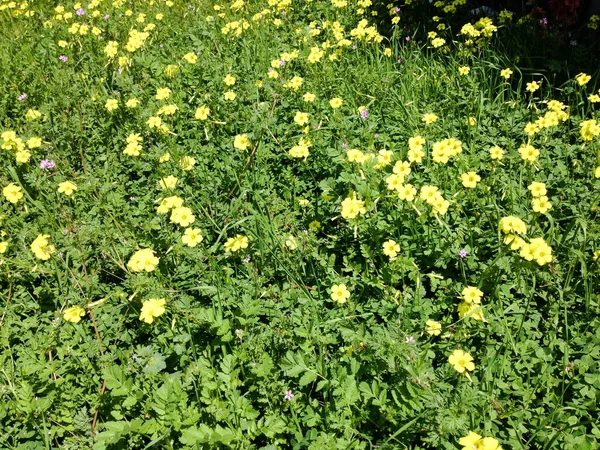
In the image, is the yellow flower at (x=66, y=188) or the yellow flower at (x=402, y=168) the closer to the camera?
the yellow flower at (x=402, y=168)

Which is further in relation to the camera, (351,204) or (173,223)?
(173,223)

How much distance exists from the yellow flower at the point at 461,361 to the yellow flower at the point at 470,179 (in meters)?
1.03

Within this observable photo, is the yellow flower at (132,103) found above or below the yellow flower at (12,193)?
above

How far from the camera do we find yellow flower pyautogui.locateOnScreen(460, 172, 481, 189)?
8.62 ft

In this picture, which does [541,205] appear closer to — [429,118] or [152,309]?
[429,118]

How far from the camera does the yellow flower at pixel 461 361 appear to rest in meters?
1.90

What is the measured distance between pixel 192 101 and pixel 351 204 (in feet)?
6.65

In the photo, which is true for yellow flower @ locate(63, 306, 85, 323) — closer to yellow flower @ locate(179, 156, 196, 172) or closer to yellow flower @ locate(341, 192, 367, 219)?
yellow flower @ locate(179, 156, 196, 172)

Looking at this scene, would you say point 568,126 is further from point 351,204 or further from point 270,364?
point 270,364

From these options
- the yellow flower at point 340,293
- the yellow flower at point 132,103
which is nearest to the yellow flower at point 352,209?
the yellow flower at point 340,293

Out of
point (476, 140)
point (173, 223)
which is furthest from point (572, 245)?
point (173, 223)

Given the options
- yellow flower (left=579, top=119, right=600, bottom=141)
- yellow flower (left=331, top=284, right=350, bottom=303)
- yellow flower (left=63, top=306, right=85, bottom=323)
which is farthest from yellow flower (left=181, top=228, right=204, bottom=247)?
yellow flower (left=579, top=119, right=600, bottom=141)

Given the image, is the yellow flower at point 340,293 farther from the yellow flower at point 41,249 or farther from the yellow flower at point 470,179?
the yellow flower at point 41,249

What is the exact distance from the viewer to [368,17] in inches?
192
